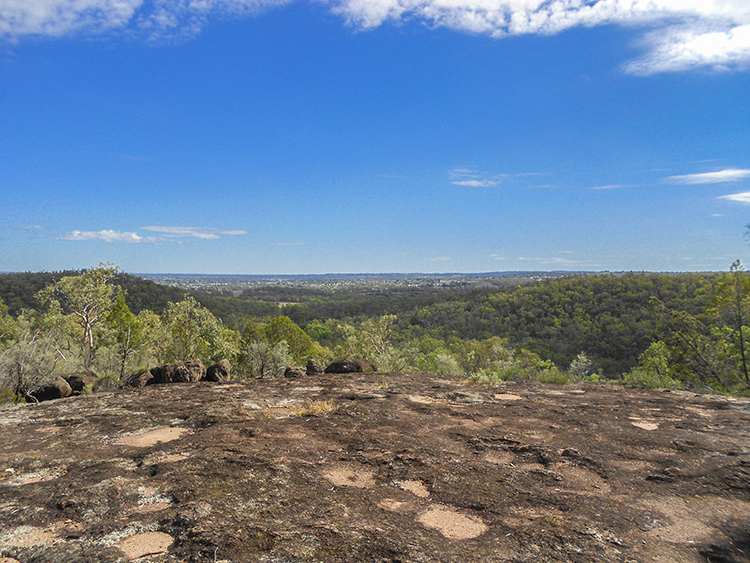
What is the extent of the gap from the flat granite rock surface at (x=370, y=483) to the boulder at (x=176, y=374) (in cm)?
326

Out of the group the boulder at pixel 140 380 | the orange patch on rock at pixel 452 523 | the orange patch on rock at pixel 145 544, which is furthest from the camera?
the boulder at pixel 140 380

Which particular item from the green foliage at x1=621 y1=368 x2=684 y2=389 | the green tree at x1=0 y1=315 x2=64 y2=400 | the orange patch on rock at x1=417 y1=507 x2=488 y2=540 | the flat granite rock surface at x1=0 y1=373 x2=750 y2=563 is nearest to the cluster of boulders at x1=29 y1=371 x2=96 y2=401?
Result: the green tree at x1=0 y1=315 x2=64 y2=400

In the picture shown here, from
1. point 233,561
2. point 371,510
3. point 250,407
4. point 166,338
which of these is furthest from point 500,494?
point 166,338

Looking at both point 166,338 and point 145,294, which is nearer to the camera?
point 166,338

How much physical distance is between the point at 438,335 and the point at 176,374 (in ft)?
178

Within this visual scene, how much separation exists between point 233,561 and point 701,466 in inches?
267

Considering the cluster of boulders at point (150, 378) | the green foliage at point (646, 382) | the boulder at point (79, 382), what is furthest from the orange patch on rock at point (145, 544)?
the green foliage at point (646, 382)

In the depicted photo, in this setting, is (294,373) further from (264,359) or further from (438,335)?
(438,335)

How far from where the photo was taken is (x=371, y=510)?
4.33 m

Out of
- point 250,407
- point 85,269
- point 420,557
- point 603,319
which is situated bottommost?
point 603,319

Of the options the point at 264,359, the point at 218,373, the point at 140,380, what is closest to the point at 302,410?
the point at 218,373

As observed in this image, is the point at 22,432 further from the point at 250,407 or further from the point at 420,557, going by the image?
the point at 420,557

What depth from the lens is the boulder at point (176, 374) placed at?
1282cm

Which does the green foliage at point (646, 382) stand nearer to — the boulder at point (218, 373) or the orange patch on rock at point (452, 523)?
the orange patch on rock at point (452, 523)
